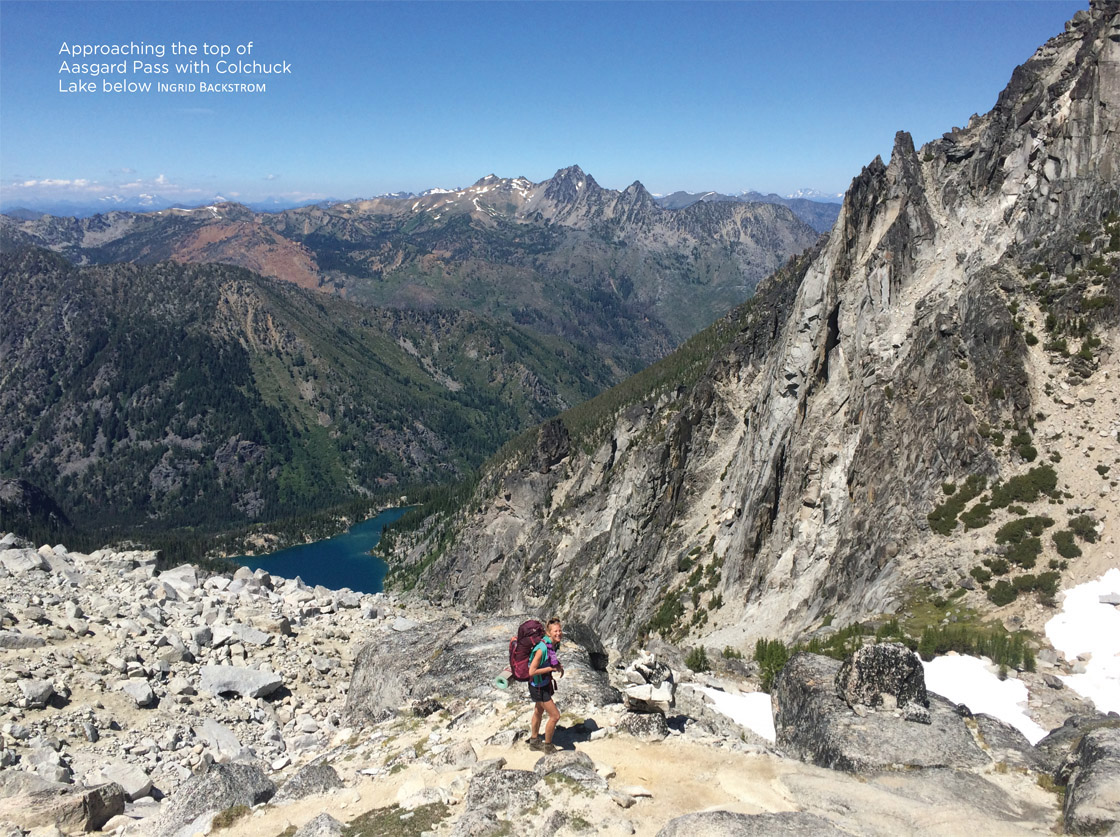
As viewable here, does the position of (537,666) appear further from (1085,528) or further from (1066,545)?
(1085,528)

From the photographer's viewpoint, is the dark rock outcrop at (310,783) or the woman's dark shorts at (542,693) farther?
the dark rock outcrop at (310,783)

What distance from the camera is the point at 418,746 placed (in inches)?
798

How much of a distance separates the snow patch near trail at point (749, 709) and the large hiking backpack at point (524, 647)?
800 centimetres

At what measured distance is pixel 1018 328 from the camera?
38.8 meters

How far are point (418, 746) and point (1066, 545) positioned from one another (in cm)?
2661

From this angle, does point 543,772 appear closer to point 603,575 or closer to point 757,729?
point 757,729

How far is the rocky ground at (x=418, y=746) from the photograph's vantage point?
49.7ft

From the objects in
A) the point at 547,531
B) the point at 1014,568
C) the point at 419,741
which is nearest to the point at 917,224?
the point at 1014,568

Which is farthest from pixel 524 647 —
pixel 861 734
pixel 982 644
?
pixel 982 644

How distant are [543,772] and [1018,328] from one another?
36.2 metres

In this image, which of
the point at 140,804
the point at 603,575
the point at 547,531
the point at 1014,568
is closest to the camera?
the point at 140,804

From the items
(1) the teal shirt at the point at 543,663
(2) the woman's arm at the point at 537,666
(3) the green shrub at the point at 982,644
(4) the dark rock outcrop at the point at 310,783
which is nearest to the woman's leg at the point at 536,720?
(1) the teal shirt at the point at 543,663

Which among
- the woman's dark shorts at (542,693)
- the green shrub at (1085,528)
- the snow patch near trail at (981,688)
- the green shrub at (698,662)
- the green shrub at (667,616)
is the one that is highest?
the green shrub at (1085,528)

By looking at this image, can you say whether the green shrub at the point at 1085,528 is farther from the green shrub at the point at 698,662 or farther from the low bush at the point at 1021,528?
the green shrub at the point at 698,662
